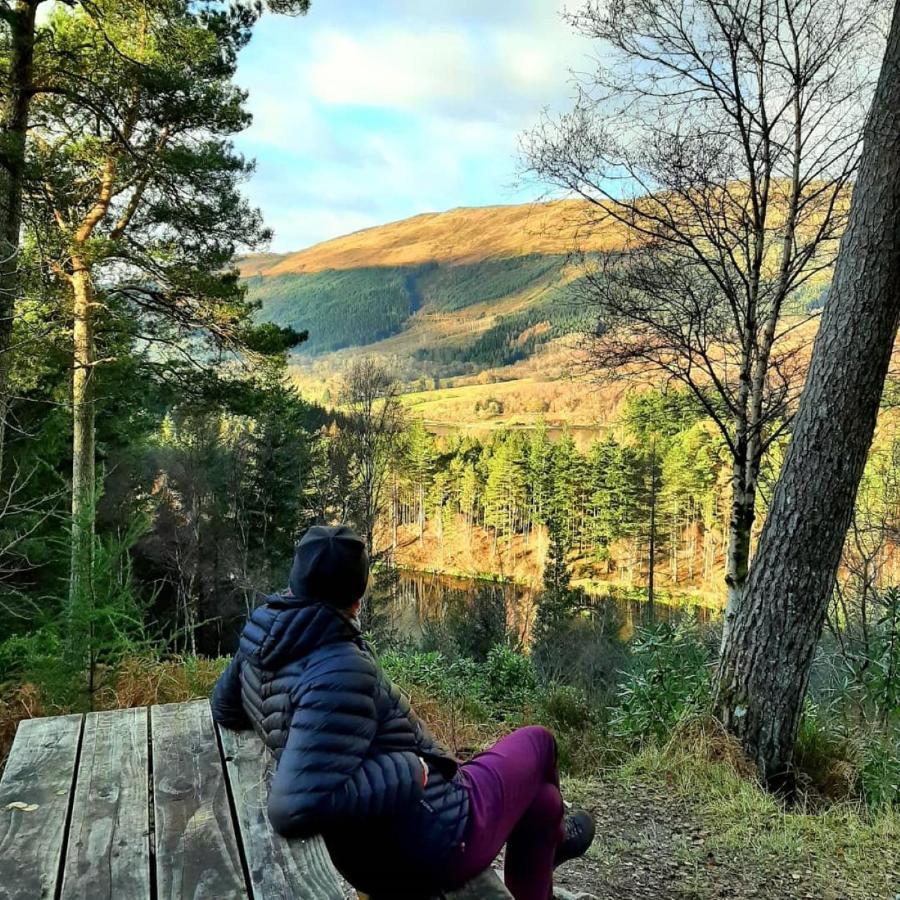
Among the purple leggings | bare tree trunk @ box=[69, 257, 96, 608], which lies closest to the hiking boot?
the purple leggings

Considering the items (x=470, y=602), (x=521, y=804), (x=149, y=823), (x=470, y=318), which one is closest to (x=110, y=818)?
(x=149, y=823)

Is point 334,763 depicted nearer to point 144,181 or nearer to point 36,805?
point 36,805

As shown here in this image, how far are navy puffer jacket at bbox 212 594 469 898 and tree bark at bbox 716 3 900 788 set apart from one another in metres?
2.78

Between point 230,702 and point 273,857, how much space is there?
642 mm

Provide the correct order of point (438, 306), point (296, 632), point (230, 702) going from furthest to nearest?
point (438, 306) < point (230, 702) < point (296, 632)

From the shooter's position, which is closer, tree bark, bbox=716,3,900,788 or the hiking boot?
the hiking boot

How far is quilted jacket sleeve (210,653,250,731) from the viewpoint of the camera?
1.99 metres

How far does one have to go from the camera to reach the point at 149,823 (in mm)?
1549

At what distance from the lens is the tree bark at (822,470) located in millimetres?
3555

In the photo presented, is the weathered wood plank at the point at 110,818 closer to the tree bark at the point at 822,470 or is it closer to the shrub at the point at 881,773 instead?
the tree bark at the point at 822,470


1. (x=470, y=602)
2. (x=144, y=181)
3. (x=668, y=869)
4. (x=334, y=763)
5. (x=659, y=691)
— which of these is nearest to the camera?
(x=334, y=763)

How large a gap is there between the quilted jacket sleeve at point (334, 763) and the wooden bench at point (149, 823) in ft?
0.45

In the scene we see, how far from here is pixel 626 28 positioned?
5.83 meters

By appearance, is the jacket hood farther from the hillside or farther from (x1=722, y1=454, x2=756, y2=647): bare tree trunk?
the hillside
